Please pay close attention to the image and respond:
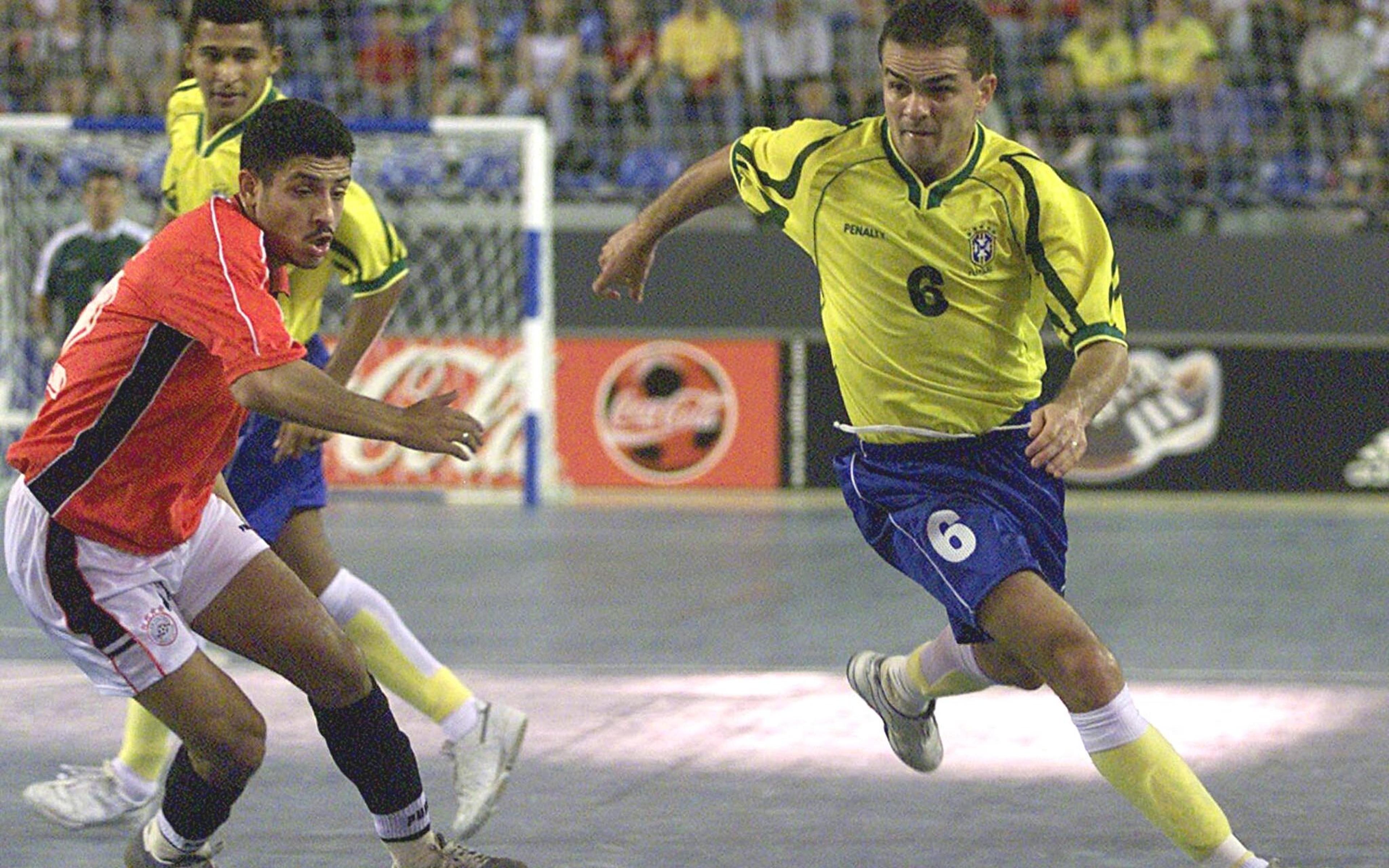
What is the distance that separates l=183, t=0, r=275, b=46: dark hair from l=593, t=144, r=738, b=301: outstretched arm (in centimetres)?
123

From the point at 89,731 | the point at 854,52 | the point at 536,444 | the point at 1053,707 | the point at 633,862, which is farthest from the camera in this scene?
the point at 854,52

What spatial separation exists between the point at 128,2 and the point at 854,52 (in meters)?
5.23

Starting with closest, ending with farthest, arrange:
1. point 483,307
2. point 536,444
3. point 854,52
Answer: point 536,444
point 483,307
point 854,52

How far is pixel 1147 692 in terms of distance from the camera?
6.52 metres

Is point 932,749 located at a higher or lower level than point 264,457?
lower

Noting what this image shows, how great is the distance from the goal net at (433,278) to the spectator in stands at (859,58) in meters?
2.31

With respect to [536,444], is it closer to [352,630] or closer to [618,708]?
[618,708]

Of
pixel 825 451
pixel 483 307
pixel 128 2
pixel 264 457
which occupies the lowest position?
pixel 825 451

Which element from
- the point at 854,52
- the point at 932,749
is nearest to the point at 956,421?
the point at 932,749

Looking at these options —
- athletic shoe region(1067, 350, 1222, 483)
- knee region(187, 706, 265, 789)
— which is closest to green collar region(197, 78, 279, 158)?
knee region(187, 706, 265, 789)

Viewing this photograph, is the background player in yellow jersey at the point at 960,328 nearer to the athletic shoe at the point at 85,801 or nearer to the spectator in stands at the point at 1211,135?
the athletic shoe at the point at 85,801

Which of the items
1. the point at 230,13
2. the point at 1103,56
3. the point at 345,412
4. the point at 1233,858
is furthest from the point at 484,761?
the point at 1103,56

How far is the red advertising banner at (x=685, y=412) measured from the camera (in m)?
12.7

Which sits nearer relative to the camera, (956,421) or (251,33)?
(956,421)
